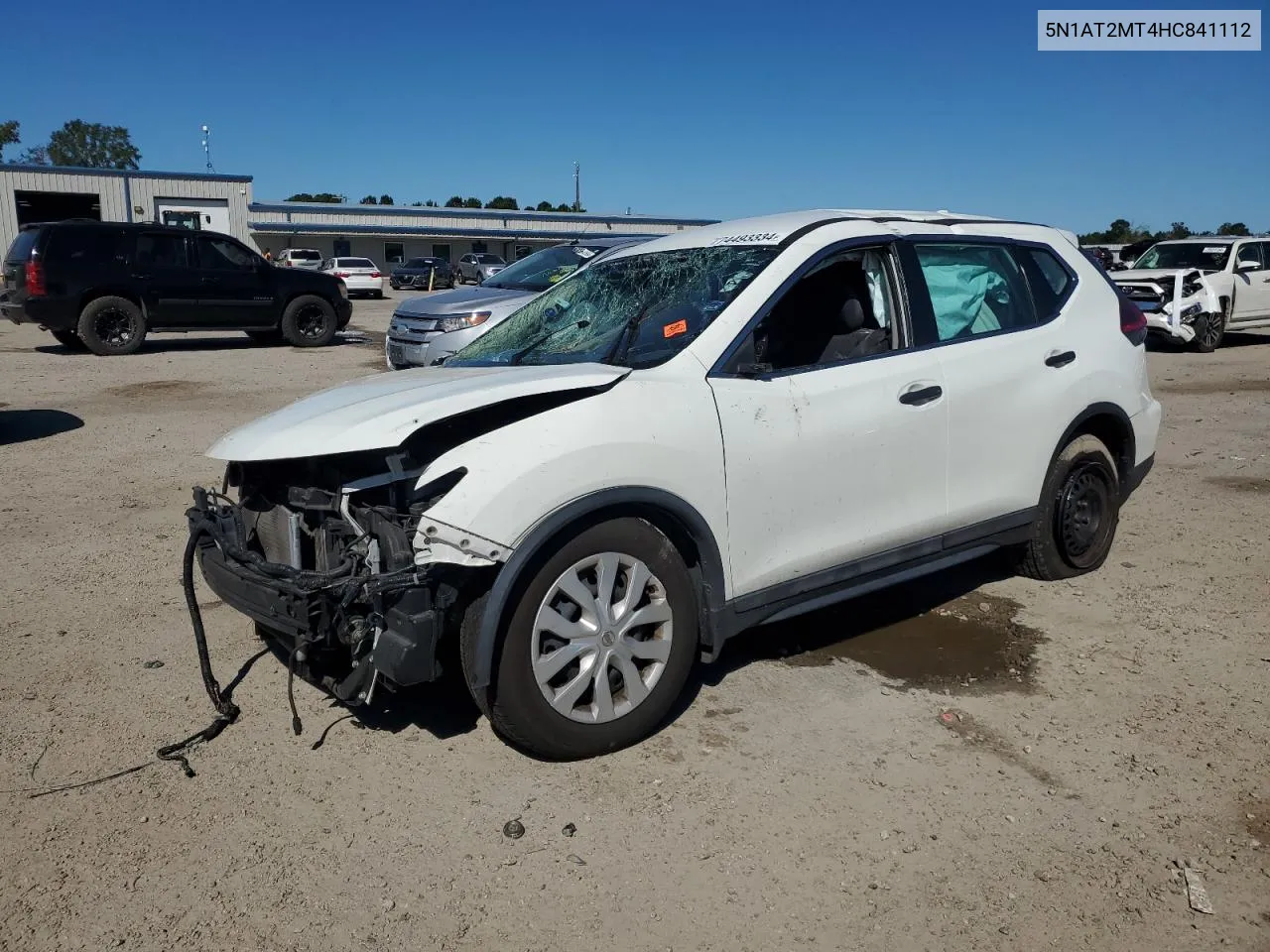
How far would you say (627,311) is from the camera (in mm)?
4363

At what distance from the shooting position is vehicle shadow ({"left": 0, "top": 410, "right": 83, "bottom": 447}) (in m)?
9.05

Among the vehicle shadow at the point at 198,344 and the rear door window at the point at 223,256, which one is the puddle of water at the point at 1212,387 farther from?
the rear door window at the point at 223,256

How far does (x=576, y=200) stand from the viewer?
103875 millimetres

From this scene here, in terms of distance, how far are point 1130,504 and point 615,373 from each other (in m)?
4.74

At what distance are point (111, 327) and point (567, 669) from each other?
14145 mm

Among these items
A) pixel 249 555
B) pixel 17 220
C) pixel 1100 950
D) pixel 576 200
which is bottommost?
pixel 1100 950

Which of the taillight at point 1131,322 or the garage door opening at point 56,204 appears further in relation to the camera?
the garage door opening at point 56,204

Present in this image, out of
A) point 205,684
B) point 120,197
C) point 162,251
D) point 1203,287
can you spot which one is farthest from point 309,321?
point 120,197

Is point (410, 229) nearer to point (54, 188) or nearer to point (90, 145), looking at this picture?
point (54, 188)

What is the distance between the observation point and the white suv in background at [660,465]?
334 cm

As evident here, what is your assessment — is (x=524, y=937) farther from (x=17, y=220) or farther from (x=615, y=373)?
(x=17, y=220)

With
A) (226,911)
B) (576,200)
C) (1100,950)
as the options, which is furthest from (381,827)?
(576,200)

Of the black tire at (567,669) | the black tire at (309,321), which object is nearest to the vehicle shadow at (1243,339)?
the black tire at (309,321)

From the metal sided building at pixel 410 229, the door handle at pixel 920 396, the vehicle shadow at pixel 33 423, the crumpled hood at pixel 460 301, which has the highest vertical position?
the metal sided building at pixel 410 229
